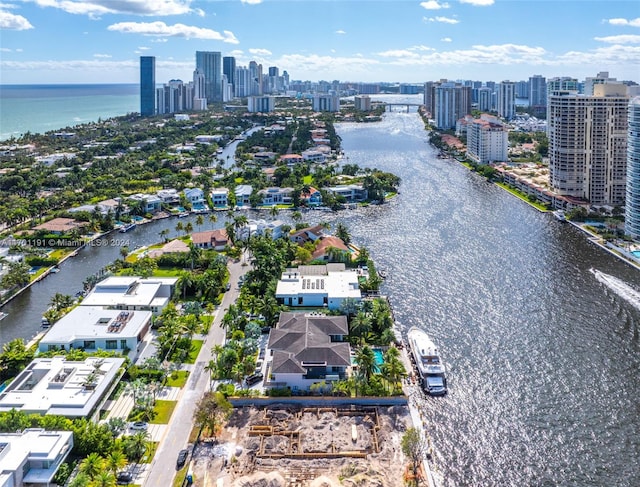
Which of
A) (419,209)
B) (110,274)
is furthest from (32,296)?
(419,209)

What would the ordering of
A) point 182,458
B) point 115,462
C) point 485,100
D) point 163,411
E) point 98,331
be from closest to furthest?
point 115,462, point 182,458, point 163,411, point 98,331, point 485,100

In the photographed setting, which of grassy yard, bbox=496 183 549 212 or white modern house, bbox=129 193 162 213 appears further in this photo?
grassy yard, bbox=496 183 549 212

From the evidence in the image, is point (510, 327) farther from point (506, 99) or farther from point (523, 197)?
point (506, 99)

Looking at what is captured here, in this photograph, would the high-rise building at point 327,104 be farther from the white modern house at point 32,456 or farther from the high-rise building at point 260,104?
the white modern house at point 32,456

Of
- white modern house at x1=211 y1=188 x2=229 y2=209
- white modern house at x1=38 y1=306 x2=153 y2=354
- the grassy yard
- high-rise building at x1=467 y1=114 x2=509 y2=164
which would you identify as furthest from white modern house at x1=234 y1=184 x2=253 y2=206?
high-rise building at x1=467 y1=114 x2=509 y2=164

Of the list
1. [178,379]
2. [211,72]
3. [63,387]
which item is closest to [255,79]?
[211,72]

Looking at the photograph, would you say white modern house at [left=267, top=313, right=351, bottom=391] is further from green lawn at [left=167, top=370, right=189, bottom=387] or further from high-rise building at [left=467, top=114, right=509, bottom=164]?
high-rise building at [left=467, top=114, right=509, bottom=164]

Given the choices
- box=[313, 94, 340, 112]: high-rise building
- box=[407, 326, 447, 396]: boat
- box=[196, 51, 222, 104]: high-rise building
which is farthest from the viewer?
box=[196, 51, 222, 104]: high-rise building
